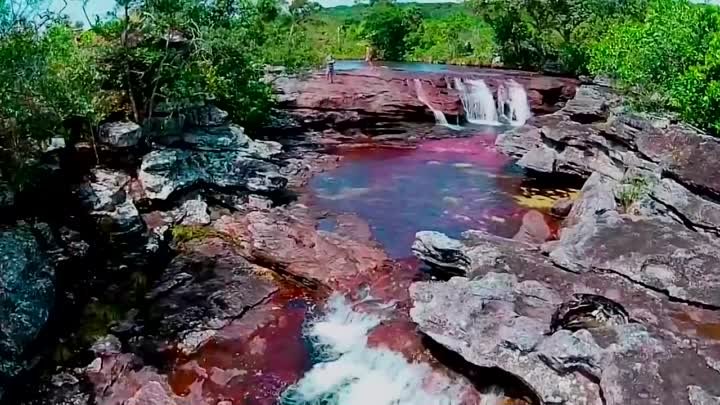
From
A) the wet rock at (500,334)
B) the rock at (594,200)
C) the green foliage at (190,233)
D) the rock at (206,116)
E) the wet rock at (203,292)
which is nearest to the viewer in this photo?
the wet rock at (500,334)

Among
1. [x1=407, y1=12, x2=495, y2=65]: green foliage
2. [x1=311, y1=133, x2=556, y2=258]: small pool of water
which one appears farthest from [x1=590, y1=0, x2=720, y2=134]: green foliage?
[x1=407, y1=12, x2=495, y2=65]: green foliage

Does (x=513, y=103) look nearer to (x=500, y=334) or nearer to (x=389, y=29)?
(x=389, y=29)

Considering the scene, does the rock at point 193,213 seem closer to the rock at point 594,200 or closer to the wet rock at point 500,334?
the wet rock at point 500,334

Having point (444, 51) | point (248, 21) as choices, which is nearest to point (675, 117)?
point (248, 21)

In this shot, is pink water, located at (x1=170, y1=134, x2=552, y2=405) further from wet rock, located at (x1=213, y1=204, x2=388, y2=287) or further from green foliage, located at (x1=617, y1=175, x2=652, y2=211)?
green foliage, located at (x1=617, y1=175, x2=652, y2=211)

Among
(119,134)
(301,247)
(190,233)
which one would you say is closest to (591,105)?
(301,247)

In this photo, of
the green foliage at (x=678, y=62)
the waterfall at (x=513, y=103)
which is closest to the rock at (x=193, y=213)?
the green foliage at (x=678, y=62)
